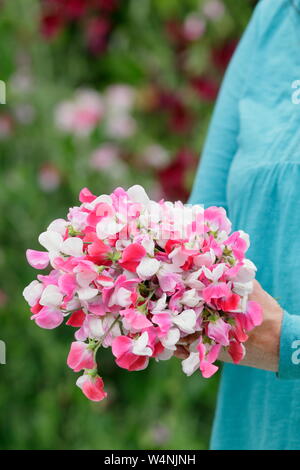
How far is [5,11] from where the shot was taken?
2.17 meters

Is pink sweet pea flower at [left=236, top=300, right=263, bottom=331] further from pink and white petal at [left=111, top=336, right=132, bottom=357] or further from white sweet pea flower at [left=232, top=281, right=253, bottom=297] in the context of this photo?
pink and white petal at [left=111, top=336, right=132, bottom=357]

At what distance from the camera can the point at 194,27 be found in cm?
219

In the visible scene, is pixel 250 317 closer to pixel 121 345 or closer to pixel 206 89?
pixel 121 345

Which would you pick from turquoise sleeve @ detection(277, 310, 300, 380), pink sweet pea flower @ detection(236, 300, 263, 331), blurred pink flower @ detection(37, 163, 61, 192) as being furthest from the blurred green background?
pink sweet pea flower @ detection(236, 300, 263, 331)

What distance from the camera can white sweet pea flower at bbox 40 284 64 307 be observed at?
73 centimetres

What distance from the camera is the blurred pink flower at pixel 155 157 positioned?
216 centimetres

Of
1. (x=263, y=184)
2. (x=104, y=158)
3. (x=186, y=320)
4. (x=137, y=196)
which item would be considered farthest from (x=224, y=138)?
(x=104, y=158)

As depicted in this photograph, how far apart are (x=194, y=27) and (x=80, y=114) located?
45cm

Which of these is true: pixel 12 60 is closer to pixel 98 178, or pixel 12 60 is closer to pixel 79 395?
pixel 98 178

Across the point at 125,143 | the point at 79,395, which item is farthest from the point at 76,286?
the point at 125,143

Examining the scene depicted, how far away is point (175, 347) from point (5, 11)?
1.72m

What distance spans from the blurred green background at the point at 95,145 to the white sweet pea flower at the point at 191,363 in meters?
1.24

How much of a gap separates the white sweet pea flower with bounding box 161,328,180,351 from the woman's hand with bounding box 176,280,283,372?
0.11 metres

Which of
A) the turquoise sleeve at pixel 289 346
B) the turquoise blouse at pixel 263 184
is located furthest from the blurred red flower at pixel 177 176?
the turquoise sleeve at pixel 289 346
